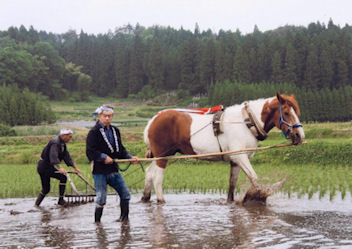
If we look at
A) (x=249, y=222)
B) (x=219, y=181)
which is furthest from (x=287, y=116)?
(x=219, y=181)

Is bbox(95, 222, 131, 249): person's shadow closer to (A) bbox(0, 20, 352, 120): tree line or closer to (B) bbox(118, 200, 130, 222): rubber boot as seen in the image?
(B) bbox(118, 200, 130, 222): rubber boot

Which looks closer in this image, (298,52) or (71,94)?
(298,52)

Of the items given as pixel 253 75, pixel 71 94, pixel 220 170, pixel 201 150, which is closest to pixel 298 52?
pixel 253 75

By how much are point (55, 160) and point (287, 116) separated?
4.62 metres

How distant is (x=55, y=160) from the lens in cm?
959

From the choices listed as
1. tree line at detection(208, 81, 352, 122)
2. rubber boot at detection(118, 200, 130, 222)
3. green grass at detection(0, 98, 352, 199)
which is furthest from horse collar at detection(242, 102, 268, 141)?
tree line at detection(208, 81, 352, 122)

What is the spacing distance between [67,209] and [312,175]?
6.63 meters

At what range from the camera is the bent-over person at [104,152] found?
7273 millimetres

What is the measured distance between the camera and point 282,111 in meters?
8.52

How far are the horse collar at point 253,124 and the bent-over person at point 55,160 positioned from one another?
3535 mm

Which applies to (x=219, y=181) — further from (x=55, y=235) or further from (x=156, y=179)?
(x=55, y=235)

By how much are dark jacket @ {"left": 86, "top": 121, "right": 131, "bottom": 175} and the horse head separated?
2.92m

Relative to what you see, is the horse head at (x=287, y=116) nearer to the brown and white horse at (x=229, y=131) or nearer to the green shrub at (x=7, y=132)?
the brown and white horse at (x=229, y=131)

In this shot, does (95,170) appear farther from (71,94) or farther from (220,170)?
(71,94)
